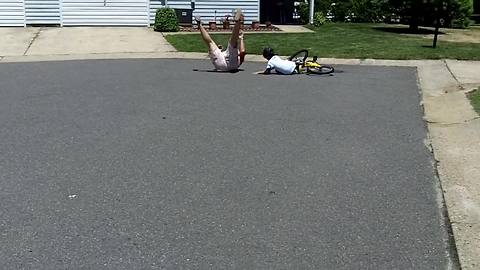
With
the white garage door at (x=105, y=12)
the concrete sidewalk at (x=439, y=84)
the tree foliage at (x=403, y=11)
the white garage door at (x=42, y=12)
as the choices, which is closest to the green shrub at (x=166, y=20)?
the concrete sidewalk at (x=439, y=84)

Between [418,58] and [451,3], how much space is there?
731 centimetres

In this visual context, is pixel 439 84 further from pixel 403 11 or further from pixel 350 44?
pixel 403 11

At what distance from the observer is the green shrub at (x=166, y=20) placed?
789 inches

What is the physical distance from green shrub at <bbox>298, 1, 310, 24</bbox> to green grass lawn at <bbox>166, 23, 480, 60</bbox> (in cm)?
334

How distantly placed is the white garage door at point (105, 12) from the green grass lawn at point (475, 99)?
14.6 meters

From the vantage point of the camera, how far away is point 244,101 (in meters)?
8.91

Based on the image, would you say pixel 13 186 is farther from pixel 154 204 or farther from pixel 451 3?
pixel 451 3

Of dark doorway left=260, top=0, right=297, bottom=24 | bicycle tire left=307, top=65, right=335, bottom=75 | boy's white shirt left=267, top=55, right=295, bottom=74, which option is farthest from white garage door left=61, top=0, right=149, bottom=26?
bicycle tire left=307, top=65, right=335, bottom=75

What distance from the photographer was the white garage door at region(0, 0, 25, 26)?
20.9 m

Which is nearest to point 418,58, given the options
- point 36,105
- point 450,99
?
point 450,99

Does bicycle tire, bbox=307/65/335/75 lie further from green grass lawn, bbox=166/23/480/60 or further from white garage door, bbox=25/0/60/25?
white garage door, bbox=25/0/60/25

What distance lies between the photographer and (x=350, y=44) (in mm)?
17125

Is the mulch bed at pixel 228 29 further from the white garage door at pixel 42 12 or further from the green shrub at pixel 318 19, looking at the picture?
the white garage door at pixel 42 12

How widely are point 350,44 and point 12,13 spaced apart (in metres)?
11.9
